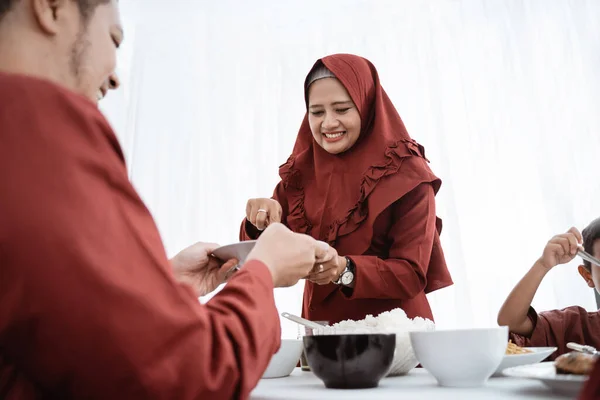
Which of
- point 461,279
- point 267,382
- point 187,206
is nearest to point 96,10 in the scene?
point 267,382

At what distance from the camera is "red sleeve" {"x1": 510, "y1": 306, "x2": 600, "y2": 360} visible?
1.58 meters

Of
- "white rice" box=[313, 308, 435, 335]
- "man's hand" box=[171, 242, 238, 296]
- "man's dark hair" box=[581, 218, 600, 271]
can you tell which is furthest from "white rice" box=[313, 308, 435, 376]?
"man's dark hair" box=[581, 218, 600, 271]

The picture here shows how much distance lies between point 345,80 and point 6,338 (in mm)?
1393

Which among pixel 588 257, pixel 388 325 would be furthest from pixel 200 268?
pixel 588 257

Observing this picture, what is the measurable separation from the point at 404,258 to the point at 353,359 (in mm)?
804

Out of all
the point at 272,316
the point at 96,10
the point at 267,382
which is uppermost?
the point at 96,10

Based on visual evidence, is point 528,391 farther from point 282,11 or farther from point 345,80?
point 282,11

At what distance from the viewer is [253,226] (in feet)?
5.64

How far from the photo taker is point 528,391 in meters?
0.65

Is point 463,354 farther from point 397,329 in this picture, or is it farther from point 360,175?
point 360,175

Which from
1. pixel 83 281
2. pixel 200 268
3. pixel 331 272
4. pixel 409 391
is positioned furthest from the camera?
pixel 331 272

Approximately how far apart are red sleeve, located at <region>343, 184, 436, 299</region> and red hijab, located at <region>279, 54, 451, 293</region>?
0.06 meters

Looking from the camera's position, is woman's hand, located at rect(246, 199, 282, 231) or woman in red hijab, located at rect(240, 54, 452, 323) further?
woman's hand, located at rect(246, 199, 282, 231)

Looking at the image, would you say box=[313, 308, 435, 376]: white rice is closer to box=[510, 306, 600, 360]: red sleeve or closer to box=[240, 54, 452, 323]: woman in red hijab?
box=[240, 54, 452, 323]: woman in red hijab
